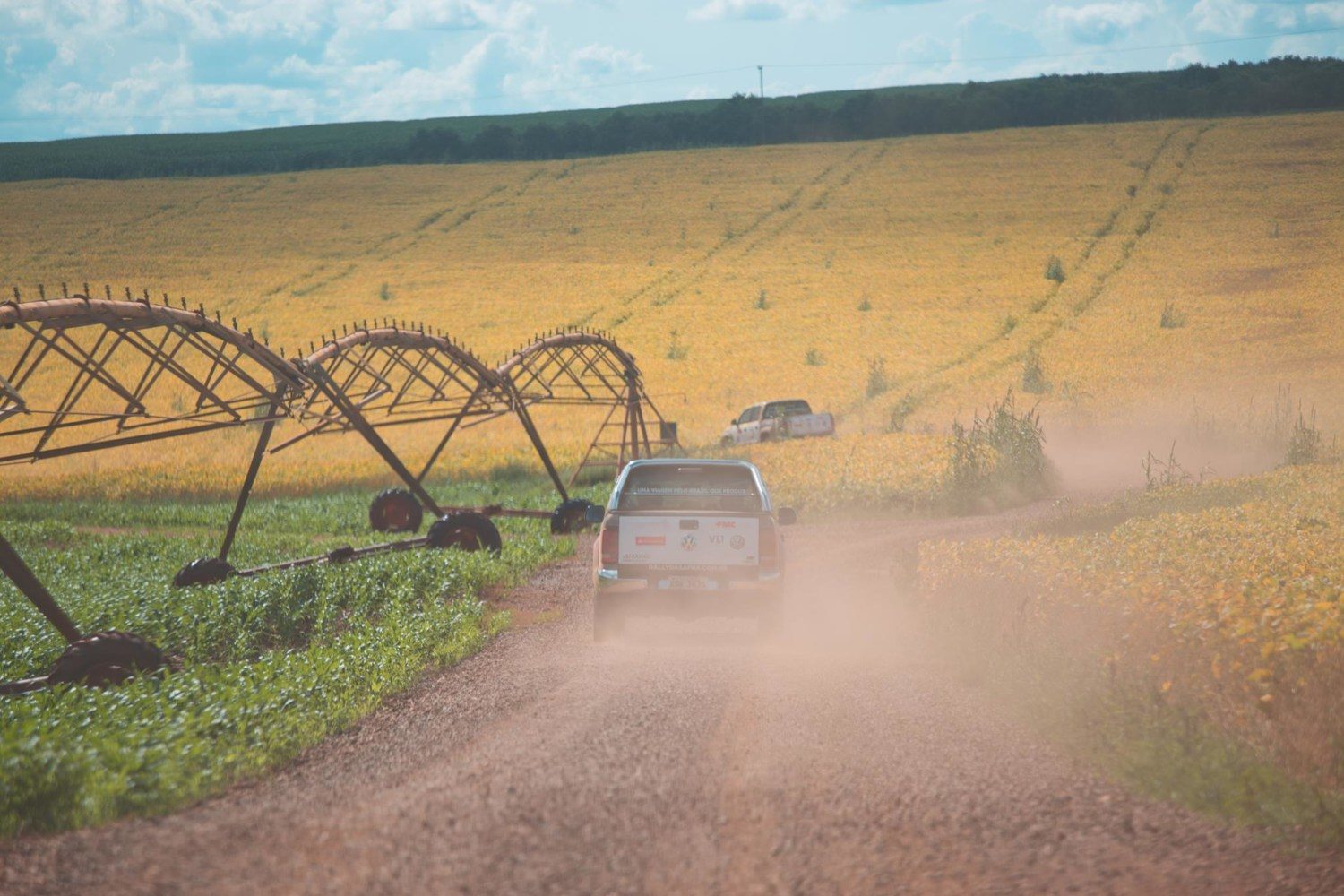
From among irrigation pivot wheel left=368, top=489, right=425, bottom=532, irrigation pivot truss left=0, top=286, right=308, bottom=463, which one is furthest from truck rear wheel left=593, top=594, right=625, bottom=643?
irrigation pivot wheel left=368, top=489, right=425, bottom=532

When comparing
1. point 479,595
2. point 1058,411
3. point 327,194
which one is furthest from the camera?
point 327,194

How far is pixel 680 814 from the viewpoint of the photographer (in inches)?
284

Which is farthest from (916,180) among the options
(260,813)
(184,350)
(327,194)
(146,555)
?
(260,813)

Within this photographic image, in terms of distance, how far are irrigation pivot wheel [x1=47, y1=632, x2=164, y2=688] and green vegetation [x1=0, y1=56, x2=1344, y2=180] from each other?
85.1 metres

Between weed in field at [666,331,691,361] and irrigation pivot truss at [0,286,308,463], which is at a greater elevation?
irrigation pivot truss at [0,286,308,463]

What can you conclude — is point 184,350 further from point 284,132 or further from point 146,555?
point 284,132

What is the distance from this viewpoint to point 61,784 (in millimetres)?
7766

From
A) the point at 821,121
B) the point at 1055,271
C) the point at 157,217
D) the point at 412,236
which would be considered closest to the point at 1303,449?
the point at 1055,271

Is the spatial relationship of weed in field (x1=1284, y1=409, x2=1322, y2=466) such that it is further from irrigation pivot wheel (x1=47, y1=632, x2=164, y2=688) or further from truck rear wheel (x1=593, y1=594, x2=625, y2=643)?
irrigation pivot wheel (x1=47, y1=632, x2=164, y2=688)

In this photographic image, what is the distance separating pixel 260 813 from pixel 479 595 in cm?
1086

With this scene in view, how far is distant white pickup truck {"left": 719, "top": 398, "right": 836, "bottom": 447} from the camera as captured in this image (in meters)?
39.3

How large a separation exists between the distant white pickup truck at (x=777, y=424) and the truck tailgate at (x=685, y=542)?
25929mm

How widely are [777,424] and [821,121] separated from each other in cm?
6271

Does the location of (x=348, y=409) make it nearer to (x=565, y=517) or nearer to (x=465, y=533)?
(x=465, y=533)
